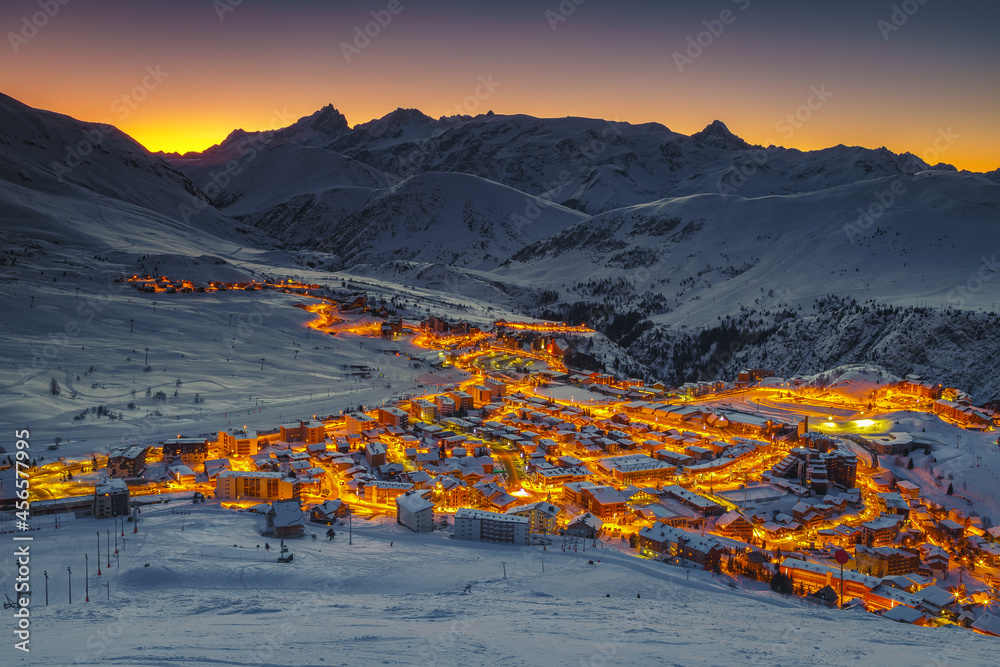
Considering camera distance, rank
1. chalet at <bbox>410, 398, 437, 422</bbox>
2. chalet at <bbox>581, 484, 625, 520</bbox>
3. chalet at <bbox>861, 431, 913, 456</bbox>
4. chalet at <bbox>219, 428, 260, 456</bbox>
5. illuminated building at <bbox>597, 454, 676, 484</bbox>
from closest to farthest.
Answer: chalet at <bbox>581, 484, 625, 520</bbox>
illuminated building at <bbox>597, 454, 676, 484</bbox>
chalet at <bbox>219, 428, 260, 456</bbox>
chalet at <bbox>861, 431, 913, 456</bbox>
chalet at <bbox>410, 398, 437, 422</bbox>

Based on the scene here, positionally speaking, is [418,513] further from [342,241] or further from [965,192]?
[342,241]

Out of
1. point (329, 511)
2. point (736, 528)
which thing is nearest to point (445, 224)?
point (329, 511)

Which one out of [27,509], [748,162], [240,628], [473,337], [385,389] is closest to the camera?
[240,628]

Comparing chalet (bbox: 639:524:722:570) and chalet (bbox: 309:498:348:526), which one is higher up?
chalet (bbox: 309:498:348:526)

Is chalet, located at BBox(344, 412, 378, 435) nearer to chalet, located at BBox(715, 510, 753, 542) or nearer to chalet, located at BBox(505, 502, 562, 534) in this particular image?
chalet, located at BBox(505, 502, 562, 534)

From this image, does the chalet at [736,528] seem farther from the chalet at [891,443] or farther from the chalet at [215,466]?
the chalet at [215,466]

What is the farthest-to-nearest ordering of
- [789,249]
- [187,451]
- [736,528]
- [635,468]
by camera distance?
[789,249]
[635,468]
[187,451]
[736,528]

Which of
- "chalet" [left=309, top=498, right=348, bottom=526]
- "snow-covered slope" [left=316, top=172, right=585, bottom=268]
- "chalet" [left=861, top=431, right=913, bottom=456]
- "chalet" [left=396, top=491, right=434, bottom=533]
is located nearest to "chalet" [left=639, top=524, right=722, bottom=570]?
"chalet" [left=396, top=491, right=434, bottom=533]

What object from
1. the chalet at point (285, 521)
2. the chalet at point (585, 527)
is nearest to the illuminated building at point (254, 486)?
the chalet at point (285, 521)

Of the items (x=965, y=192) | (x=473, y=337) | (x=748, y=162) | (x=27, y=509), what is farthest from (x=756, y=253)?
(x=748, y=162)

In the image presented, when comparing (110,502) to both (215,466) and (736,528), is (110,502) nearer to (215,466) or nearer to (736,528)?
(215,466)

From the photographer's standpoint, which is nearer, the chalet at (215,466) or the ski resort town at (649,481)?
the ski resort town at (649,481)
